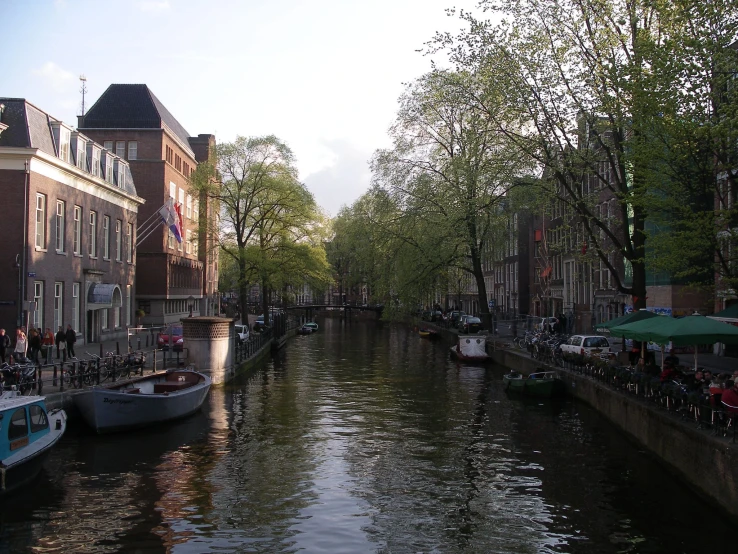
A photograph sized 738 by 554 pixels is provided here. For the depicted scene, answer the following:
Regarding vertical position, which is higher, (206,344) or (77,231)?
(77,231)

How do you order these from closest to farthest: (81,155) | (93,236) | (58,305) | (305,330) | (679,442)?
(679,442) → (58,305) → (81,155) → (93,236) → (305,330)

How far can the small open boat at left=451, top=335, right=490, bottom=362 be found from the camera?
45781mm

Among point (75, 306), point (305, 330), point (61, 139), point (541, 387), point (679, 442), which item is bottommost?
point (541, 387)

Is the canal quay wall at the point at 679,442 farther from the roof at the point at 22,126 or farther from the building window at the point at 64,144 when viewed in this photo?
the building window at the point at 64,144

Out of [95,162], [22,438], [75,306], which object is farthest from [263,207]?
[22,438]

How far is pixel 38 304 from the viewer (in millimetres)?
35125

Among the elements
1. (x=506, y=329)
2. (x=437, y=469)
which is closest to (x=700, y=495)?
(x=437, y=469)

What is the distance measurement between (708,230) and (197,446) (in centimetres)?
1630

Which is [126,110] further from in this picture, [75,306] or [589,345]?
[589,345]

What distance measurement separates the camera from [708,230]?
21.0 metres

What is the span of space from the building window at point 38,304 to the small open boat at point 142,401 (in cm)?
1113

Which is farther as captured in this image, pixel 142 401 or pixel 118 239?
pixel 118 239

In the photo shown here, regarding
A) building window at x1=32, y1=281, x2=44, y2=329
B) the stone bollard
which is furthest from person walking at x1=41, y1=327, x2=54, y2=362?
the stone bollard

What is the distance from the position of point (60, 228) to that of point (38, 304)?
15.4 ft
